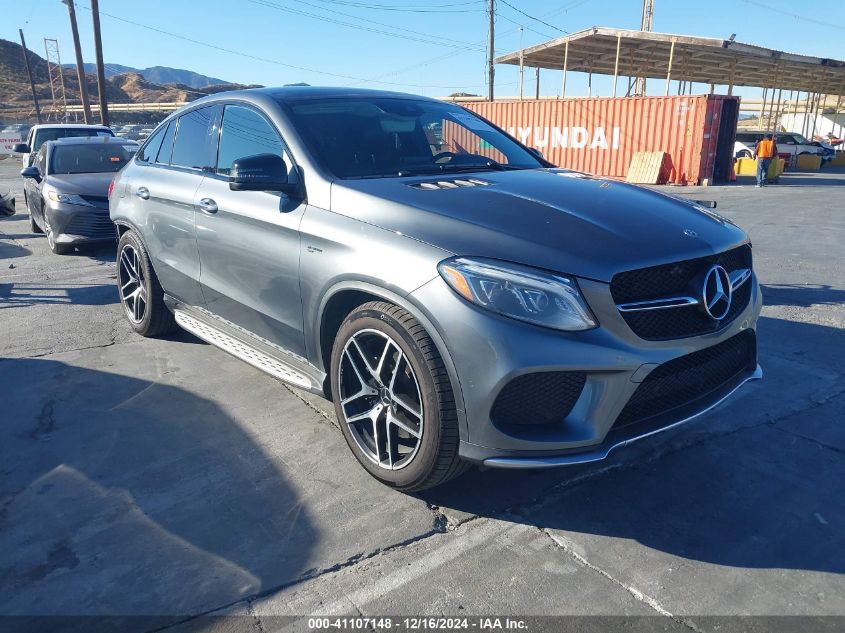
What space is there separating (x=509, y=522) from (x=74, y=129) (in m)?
12.8

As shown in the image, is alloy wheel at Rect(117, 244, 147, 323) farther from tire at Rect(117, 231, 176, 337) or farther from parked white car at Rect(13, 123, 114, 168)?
parked white car at Rect(13, 123, 114, 168)

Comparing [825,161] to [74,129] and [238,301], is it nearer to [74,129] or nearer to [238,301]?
[74,129]

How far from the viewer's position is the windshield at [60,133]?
480 inches

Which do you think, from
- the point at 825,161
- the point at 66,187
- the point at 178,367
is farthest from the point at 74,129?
the point at 825,161

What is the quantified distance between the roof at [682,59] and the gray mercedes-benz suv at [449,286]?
21.8 metres

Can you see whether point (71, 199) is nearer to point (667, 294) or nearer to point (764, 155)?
point (667, 294)

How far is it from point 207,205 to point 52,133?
1148 centimetres

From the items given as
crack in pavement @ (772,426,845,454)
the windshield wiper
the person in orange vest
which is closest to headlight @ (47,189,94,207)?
the windshield wiper

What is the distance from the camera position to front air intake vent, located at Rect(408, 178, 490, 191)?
10.1 ft

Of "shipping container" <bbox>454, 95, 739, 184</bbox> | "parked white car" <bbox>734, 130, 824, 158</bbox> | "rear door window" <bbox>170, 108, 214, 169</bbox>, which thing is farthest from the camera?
"parked white car" <bbox>734, 130, 824, 158</bbox>

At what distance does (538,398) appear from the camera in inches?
96.0

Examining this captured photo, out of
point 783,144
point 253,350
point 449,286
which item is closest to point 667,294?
point 449,286

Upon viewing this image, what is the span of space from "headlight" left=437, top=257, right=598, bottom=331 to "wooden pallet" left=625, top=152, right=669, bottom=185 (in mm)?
19381

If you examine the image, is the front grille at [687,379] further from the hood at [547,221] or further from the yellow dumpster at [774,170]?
the yellow dumpster at [774,170]
